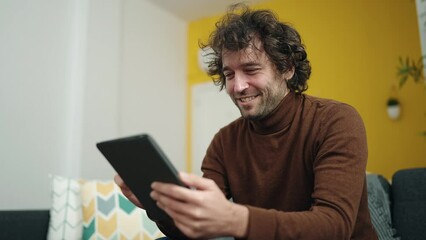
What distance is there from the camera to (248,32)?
1.09 m

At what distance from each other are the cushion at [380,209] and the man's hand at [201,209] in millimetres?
1106

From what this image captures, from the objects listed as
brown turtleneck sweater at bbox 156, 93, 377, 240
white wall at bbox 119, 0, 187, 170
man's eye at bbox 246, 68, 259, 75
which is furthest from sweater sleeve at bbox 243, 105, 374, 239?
white wall at bbox 119, 0, 187, 170

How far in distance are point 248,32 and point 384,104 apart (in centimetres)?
187

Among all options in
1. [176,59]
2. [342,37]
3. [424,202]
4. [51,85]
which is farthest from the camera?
[176,59]

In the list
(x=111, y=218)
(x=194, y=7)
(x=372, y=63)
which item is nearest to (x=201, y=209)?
(x=111, y=218)

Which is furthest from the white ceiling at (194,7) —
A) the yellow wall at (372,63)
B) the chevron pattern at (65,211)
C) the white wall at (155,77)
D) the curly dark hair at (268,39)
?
the chevron pattern at (65,211)

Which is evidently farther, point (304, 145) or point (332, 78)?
point (332, 78)

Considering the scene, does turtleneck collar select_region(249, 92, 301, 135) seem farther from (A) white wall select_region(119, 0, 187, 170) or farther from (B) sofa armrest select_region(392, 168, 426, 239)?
(A) white wall select_region(119, 0, 187, 170)

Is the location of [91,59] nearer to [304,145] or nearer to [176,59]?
[176,59]

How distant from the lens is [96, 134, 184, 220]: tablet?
1.81 ft

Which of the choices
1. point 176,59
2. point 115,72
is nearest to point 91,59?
point 115,72

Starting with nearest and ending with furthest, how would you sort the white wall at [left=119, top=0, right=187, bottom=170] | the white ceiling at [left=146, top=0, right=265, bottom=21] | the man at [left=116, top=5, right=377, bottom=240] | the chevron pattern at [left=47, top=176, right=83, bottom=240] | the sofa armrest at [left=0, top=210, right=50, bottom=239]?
the man at [left=116, top=5, right=377, bottom=240] < the sofa armrest at [left=0, top=210, right=50, bottom=239] < the chevron pattern at [left=47, top=176, right=83, bottom=240] < the white wall at [left=119, top=0, right=187, bottom=170] < the white ceiling at [left=146, top=0, right=265, bottom=21]

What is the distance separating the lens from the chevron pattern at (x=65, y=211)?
1527 millimetres

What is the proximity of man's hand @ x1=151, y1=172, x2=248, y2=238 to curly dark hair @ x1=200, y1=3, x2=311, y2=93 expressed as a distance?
59 cm
